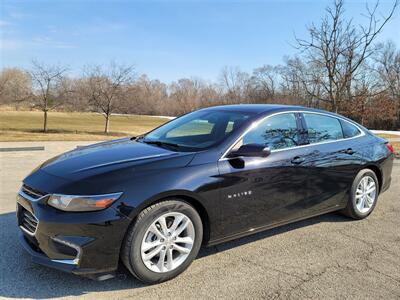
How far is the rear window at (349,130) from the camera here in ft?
16.0

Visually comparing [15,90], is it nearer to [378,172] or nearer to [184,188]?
[378,172]

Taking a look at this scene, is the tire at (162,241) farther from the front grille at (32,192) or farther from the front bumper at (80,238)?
the front grille at (32,192)

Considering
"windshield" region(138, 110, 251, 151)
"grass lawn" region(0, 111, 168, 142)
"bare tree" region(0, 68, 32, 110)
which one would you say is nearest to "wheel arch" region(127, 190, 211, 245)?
"windshield" region(138, 110, 251, 151)

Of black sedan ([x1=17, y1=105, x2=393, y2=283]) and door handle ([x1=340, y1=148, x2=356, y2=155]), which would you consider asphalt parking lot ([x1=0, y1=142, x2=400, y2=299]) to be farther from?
door handle ([x1=340, y1=148, x2=356, y2=155])

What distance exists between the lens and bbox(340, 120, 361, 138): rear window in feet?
16.0

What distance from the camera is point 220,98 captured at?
9156 cm

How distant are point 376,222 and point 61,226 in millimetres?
4116

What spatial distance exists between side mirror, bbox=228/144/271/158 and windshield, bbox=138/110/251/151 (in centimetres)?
23

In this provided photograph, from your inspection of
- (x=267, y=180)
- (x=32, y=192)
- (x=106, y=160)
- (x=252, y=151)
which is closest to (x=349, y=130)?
(x=267, y=180)

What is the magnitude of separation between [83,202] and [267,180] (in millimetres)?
1870

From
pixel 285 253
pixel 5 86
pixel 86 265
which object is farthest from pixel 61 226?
pixel 5 86

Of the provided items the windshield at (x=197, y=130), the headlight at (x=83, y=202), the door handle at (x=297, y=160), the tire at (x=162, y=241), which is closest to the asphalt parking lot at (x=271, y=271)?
the tire at (x=162, y=241)

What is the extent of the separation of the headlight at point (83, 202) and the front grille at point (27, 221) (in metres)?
0.30

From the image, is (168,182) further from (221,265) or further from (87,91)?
(87,91)
